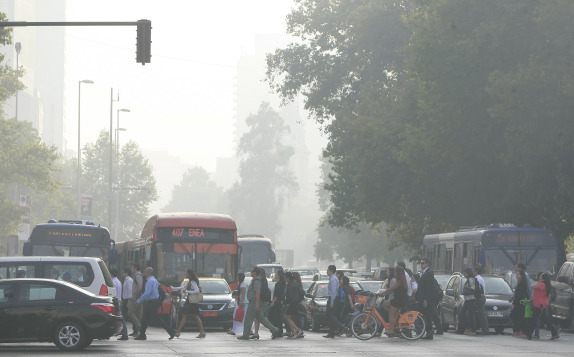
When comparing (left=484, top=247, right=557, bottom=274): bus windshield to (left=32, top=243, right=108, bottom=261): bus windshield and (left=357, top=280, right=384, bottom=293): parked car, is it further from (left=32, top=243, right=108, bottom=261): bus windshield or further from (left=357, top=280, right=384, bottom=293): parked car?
(left=32, top=243, right=108, bottom=261): bus windshield

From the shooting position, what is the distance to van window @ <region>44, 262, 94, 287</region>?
23828 mm

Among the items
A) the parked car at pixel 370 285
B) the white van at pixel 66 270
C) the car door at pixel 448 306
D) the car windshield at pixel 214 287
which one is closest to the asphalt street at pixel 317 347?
the white van at pixel 66 270

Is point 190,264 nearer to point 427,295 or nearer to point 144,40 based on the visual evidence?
point 427,295

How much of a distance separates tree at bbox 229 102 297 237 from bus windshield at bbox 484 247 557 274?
108 metres

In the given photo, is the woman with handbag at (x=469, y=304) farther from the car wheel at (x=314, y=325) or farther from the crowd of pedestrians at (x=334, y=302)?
the car wheel at (x=314, y=325)

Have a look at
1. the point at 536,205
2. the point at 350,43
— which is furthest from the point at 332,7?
the point at 536,205

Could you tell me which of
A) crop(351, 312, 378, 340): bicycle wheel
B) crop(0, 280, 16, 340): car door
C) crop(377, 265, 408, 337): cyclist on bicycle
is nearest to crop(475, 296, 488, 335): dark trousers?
crop(377, 265, 408, 337): cyclist on bicycle

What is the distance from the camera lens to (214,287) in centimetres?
3497

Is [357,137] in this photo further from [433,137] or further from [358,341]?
[358,341]

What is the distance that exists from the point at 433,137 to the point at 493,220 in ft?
16.5

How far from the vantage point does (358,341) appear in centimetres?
2719

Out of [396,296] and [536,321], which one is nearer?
[396,296]

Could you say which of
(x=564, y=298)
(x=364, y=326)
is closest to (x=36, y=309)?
(x=364, y=326)

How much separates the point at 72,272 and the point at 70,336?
79.8 inches
